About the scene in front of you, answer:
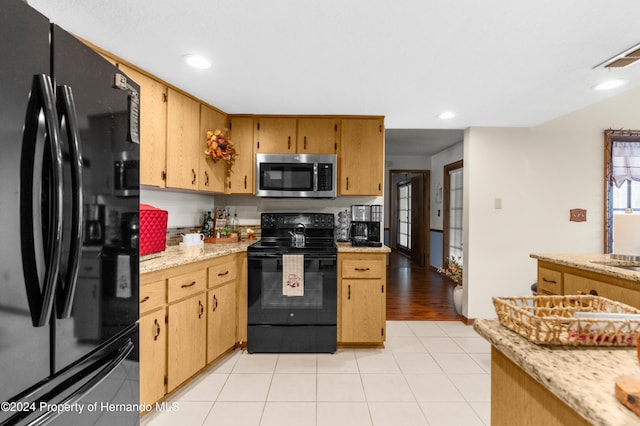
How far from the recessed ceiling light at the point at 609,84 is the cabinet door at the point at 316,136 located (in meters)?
2.16

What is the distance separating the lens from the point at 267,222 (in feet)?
10.5

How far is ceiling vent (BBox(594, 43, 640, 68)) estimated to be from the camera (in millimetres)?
1810

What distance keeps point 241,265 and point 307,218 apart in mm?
893

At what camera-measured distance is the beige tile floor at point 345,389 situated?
1.83 m

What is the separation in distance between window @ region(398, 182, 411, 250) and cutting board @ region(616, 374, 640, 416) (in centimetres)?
741

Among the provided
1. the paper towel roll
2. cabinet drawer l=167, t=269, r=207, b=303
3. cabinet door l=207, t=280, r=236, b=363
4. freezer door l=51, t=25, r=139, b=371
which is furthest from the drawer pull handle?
the paper towel roll

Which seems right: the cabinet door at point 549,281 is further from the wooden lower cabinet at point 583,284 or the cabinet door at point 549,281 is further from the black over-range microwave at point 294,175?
the black over-range microwave at point 294,175

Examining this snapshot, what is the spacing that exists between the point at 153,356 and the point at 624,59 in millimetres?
3485

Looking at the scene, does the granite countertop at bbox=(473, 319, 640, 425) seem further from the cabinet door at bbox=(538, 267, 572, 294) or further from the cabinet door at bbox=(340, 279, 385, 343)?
the cabinet door at bbox=(340, 279, 385, 343)

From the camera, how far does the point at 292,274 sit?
2.59 m

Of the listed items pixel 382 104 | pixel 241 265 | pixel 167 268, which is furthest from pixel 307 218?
pixel 167 268

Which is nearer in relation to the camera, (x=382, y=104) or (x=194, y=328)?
(x=194, y=328)

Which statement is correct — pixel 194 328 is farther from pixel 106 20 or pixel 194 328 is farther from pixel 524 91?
pixel 524 91

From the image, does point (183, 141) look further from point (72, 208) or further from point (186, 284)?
point (72, 208)
